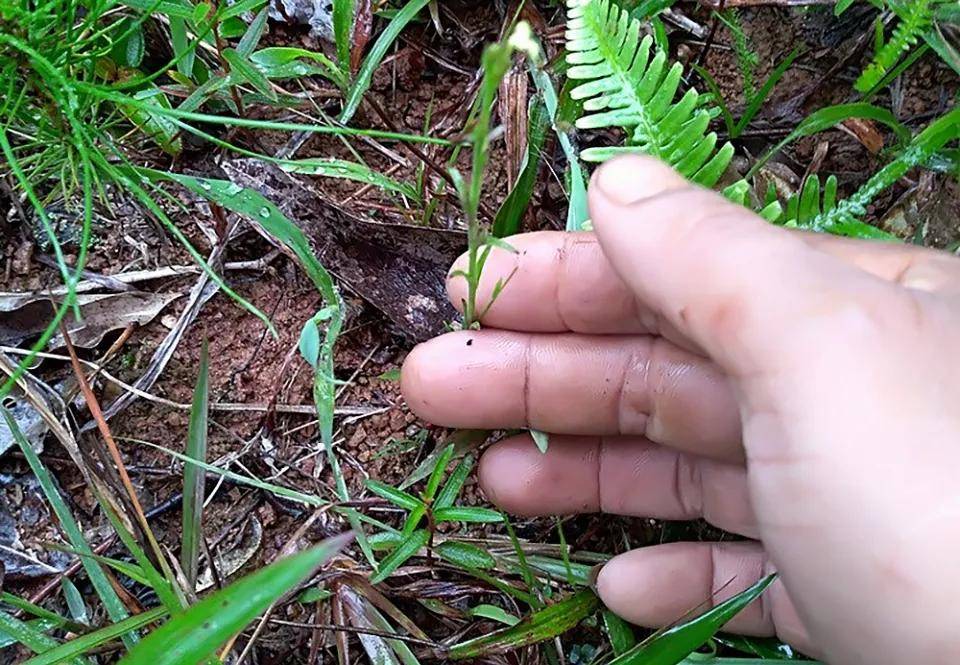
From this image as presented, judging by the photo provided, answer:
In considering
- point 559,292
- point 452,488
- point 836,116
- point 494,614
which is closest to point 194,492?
point 452,488

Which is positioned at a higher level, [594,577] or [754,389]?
[754,389]

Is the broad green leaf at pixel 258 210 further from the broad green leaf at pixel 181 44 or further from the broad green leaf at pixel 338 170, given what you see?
the broad green leaf at pixel 181 44

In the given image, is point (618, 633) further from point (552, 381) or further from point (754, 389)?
point (754, 389)

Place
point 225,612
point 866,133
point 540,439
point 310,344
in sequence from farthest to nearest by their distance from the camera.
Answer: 1. point 866,133
2. point 540,439
3. point 310,344
4. point 225,612

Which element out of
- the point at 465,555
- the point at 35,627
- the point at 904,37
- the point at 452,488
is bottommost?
the point at 35,627

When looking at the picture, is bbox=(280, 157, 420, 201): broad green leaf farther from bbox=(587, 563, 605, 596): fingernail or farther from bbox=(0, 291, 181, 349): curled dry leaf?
bbox=(587, 563, 605, 596): fingernail

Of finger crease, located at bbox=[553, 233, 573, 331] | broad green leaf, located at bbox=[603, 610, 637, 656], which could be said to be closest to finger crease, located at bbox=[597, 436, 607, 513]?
broad green leaf, located at bbox=[603, 610, 637, 656]
